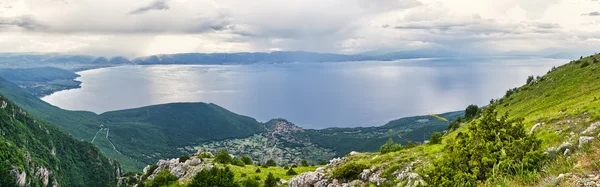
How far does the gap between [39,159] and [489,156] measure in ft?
678

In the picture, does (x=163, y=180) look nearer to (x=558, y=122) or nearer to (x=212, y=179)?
(x=212, y=179)

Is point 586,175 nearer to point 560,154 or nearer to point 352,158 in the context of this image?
point 560,154

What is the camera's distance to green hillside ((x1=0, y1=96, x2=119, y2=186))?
466 ft

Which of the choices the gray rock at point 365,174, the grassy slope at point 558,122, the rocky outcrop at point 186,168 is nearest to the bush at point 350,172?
the gray rock at point 365,174

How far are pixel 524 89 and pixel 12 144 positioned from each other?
198 meters

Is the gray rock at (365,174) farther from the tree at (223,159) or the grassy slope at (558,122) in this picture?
the tree at (223,159)

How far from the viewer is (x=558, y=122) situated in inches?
1021

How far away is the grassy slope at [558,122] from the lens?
1116 cm

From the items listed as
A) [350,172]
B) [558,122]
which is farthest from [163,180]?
[558,122]

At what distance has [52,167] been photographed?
170 metres

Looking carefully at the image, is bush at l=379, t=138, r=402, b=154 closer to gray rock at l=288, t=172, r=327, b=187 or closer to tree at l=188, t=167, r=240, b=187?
gray rock at l=288, t=172, r=327, b=187

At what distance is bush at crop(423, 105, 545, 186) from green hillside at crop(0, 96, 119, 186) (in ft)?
544

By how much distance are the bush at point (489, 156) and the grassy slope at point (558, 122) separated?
622 mm

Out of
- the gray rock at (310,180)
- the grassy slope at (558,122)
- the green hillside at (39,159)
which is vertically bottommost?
the green hillside at (39,159)
